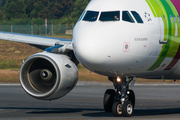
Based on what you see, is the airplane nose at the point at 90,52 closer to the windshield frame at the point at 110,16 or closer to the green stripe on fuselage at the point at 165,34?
the windshield frame at the point at 110,16

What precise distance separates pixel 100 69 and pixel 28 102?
8.49 meters

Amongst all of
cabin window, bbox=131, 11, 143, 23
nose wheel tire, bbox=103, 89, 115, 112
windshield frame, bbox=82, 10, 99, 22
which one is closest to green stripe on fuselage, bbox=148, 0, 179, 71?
cabin window, bbox=131, 11, 143, 23

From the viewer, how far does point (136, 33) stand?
12102 mm

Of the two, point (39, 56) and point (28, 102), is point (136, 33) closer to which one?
point (39, 56)

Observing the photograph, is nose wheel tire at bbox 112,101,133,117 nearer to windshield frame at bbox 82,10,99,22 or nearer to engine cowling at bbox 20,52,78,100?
engine cowling at bbox 20,52,78,100

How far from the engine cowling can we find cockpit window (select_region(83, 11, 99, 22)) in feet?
7.16

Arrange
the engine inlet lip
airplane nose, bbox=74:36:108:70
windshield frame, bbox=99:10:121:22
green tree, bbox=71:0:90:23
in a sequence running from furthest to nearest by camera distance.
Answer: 1. green tree, bbox=71:0:90:23
2. the engine inlet lip
3. windshield frame, bbox=99:10:121:22
4. airplane nose, bbox=74:36:108:70

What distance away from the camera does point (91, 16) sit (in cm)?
1270

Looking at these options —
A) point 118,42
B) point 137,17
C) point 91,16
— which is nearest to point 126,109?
point 118,42

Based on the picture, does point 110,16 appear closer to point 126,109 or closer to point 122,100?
point 122,100

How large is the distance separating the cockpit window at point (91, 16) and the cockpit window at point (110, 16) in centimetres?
21

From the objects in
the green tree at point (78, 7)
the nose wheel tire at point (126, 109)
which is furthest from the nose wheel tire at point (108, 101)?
the green tree at point (78, 7)

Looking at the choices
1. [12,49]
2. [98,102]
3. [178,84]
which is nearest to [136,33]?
[98,102]

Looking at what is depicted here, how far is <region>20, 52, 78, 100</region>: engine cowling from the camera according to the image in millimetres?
14164
